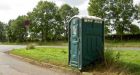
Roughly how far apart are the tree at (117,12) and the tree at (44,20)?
712 inches

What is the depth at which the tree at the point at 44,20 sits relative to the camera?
7475 centimetres

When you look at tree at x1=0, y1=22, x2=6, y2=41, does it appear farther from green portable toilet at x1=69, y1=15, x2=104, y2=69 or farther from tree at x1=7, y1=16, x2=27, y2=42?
green portable toilet at x1=69, y1=15, x2=104, y2=69

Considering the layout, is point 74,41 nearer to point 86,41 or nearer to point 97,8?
point 86,41

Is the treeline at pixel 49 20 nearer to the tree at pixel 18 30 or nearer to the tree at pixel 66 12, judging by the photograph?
the tree at pixel 66 12

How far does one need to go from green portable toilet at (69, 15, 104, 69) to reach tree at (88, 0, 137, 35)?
1682 inches

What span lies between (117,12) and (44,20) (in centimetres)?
2306

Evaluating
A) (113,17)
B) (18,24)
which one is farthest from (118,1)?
(18,24)

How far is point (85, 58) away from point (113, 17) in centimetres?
4565

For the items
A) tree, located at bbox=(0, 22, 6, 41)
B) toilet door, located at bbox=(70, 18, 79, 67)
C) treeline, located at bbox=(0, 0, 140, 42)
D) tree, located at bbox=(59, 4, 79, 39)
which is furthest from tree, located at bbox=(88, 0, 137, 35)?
tree, located at bbox=(0, 22, 6, 41)

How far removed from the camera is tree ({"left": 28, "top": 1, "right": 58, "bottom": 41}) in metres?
74.8

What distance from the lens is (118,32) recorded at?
56.6 m

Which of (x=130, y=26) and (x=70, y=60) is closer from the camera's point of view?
(x=70, y=60)

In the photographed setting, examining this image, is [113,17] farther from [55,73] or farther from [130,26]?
[55,73]

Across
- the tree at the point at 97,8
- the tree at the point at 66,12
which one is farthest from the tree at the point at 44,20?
the tree at the point at 97,8
